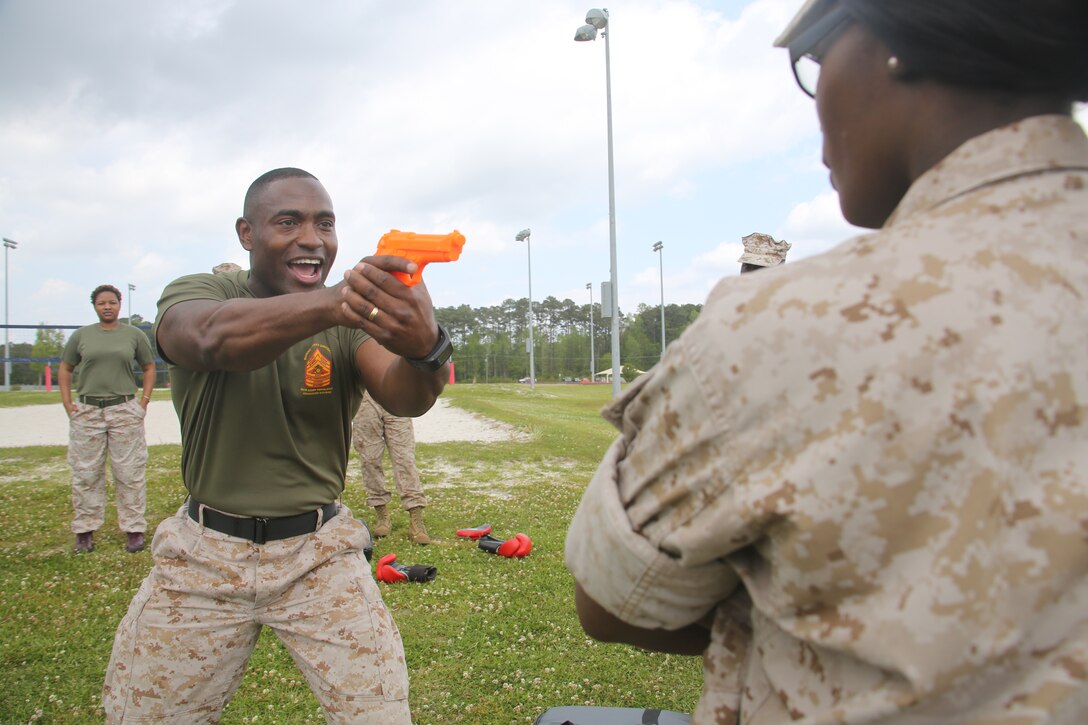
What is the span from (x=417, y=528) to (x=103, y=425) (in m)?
3.59

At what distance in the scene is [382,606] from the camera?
9.09ft

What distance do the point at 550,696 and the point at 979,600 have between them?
403cm

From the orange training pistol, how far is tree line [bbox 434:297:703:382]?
6145 cm

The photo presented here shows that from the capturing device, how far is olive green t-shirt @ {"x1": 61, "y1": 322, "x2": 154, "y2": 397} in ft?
25.2

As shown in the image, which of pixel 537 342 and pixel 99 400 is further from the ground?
pixel 537 342

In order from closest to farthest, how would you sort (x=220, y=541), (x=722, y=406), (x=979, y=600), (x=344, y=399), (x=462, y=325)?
(x=979, y=600), (x=722, y=406), (x=220, y=541), (x=344, y=399), (x=462, y=325)

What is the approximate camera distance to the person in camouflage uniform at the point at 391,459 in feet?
25.4

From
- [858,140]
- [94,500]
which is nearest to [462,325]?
[94,500]

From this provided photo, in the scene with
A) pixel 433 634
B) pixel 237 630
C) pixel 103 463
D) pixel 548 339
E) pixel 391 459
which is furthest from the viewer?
pixel 548 339

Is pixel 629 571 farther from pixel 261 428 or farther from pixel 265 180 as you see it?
pixel 265 180

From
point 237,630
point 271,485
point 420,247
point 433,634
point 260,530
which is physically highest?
point 420,247

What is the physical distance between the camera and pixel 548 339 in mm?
119188

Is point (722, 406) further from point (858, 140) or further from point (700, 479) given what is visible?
point (858, 140)

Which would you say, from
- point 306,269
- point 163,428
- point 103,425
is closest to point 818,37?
point 306,269
